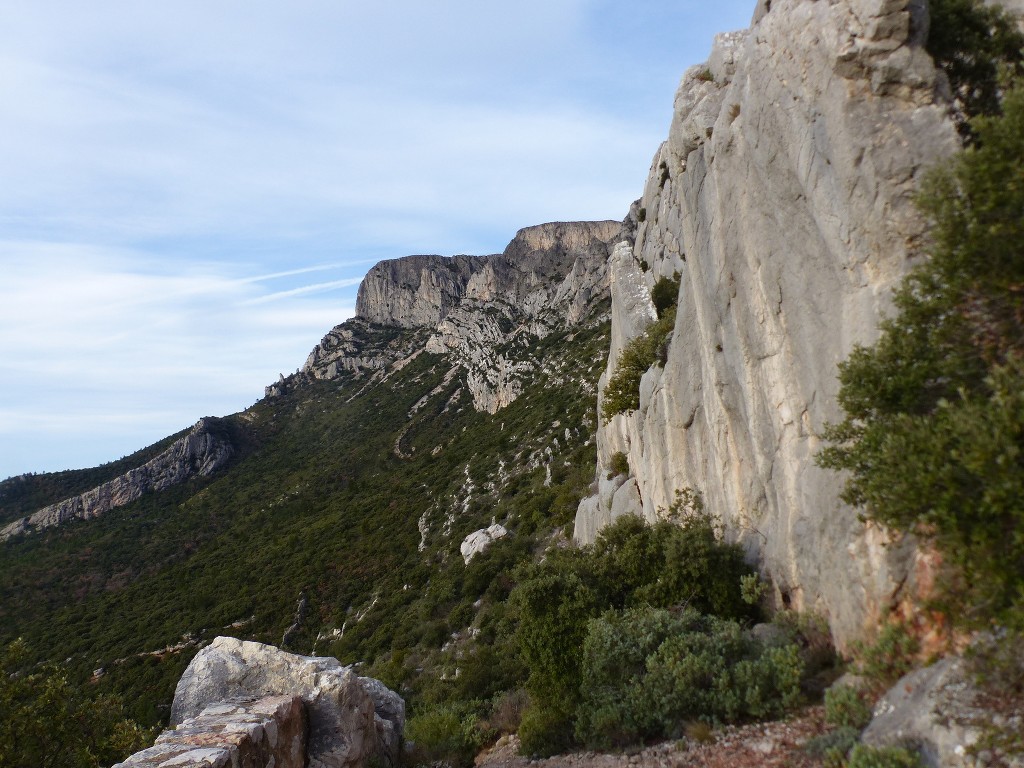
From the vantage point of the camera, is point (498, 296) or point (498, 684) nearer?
point (498, 684)

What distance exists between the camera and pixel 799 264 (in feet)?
39.8

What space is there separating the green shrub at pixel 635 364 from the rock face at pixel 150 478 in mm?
82379

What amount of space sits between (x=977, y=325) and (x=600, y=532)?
1292 cm

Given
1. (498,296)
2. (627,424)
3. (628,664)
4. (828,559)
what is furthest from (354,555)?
(498,296)

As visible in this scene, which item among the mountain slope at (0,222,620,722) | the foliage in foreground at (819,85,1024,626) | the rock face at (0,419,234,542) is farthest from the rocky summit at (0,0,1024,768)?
the rock face at (0,419,234,542)

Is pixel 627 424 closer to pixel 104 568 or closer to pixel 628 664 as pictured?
pixel 628 664

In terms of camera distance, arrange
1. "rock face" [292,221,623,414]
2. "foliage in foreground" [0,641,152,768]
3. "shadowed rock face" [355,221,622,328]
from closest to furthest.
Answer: "foliage in foreground" [0,641,152,768]
"rock face" [292,221,623,414]
"shadowed rock face" [355,221,622,328]

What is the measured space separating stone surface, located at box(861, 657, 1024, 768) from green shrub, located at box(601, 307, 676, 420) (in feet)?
52.3

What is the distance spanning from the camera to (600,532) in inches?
746

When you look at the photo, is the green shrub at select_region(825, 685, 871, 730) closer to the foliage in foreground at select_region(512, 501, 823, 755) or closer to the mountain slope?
the foliage in foreground at select_region(512, 501, 823, 755)

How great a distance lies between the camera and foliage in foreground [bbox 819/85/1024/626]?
6547mm

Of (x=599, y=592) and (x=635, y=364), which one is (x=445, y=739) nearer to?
(x=599, y=592)

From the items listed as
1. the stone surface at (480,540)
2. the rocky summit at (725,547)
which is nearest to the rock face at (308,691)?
the rocky summit at (725,547)

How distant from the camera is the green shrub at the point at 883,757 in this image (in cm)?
684
